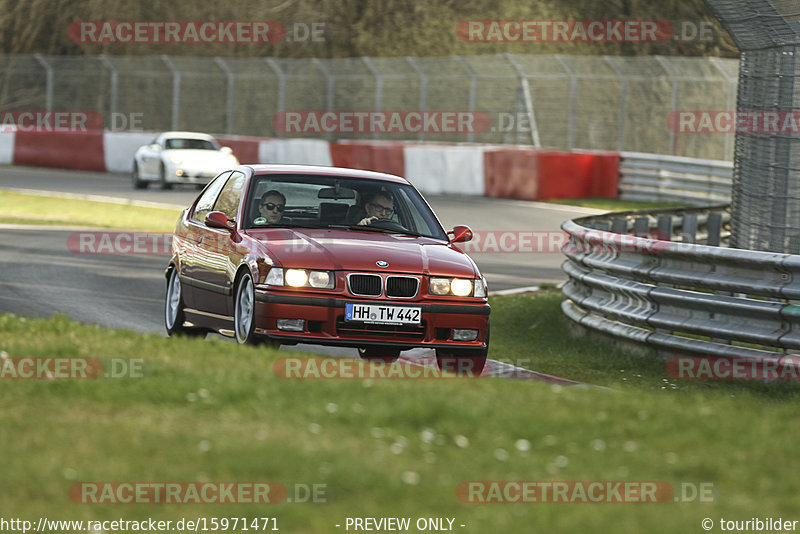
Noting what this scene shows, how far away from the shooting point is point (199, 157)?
103 feet

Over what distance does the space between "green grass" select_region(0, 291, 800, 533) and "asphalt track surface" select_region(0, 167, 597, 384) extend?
380 cm

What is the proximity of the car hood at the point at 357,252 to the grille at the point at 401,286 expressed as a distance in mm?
56

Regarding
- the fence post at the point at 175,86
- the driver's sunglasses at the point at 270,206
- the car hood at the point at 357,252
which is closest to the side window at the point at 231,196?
the driver's sunglasses at the point at 270,206

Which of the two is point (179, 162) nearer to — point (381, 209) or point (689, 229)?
point (689, 229)

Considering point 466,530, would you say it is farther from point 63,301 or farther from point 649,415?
point 63,301

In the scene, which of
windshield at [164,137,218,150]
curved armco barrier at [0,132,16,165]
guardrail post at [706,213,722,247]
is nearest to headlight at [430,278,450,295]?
guardrail post at [706,213,722,247]

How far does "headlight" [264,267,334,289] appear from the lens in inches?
379

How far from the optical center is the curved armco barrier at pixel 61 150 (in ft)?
130

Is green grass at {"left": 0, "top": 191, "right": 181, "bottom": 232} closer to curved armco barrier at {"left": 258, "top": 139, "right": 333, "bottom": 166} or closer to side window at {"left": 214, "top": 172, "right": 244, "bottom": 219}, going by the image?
curved armco barrier at {"left": 258, "top": 139, "right": 333, "bottom": 166}

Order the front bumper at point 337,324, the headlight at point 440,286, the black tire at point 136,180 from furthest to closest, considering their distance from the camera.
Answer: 1. the black tire at point 136,180
2. the headlight at point 440,286
3. the front bumper at point 337,324

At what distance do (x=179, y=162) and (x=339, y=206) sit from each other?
21184 mm

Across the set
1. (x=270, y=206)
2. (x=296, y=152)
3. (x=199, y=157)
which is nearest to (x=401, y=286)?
(x=270, y=206)

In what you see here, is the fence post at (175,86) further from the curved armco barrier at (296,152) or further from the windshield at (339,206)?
the windshield at (339,206)

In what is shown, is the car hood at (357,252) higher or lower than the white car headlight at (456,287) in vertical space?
higher
